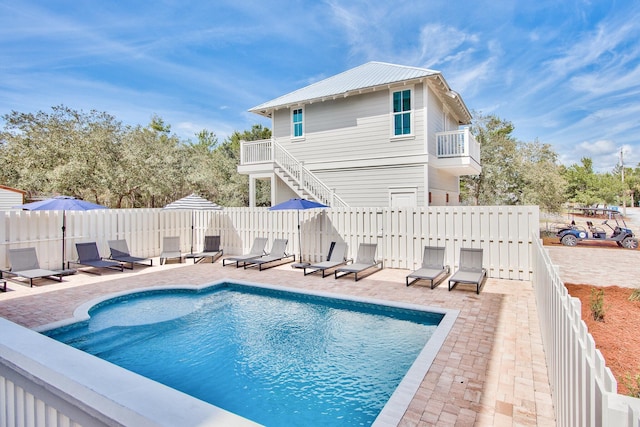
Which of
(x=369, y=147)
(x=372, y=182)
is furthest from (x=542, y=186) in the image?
(x=369, y=147)

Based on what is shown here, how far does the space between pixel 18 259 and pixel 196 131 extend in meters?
40.3

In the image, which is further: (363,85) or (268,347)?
(363,85)

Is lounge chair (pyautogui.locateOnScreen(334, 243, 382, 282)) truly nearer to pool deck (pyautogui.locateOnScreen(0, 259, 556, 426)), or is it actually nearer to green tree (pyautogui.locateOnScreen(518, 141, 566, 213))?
pool deck (pyautogui.locateOnScreen(0, 259, 556, 426))

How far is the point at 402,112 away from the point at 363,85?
217 centimetres

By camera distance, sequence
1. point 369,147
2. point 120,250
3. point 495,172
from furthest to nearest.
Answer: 1. point 495,172
2. point 369,147
3. point 120,250

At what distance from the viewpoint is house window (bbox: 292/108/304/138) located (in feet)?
57.0

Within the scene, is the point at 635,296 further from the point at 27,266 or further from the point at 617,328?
the point at 27,266

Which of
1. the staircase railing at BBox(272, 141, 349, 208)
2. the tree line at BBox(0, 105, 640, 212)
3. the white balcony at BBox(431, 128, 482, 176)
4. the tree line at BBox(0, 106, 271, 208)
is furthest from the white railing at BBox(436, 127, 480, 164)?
the tree line at BBox(0, 106, 271, 208)

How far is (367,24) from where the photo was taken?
58.9 ft

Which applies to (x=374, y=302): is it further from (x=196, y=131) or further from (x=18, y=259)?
(x=196, y=131)

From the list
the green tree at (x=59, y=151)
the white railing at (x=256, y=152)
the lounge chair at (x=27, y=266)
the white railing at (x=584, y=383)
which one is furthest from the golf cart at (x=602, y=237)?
the green tree at (x=59, y=151)

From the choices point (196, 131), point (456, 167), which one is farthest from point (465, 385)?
point (196, 131)

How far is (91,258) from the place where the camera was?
11.4 m

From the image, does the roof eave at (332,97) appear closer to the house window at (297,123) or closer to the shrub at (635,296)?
the house window at (297,123)
